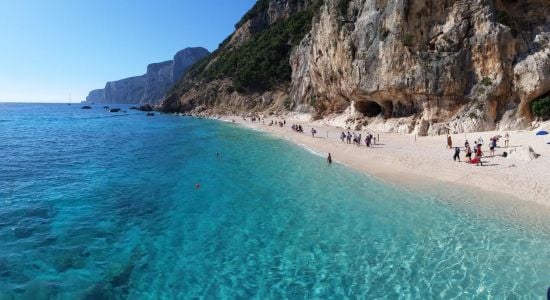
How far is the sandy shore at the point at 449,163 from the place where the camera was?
727 inches

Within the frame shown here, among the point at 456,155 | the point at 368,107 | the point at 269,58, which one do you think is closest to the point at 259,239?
the point at 456,155

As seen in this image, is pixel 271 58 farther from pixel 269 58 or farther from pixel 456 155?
pixel 456 155

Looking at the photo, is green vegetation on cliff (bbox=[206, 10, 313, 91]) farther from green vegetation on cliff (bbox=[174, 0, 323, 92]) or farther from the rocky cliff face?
the rocky cliff face

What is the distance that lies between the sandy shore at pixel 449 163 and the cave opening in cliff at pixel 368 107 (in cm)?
1307

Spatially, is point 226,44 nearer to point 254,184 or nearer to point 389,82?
point 389,82

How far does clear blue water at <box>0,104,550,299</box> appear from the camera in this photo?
399 inches

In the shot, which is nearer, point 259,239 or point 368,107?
point 259,239

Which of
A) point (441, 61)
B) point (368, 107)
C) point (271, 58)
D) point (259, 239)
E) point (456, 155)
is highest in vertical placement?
point (271, 58)

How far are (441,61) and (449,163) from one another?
650 inches

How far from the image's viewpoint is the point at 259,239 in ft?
44.0

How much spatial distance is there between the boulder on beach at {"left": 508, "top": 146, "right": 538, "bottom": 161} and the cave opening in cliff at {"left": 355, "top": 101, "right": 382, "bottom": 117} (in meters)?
26.5

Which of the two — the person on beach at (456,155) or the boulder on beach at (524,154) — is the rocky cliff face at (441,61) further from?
the person on beach at (456,155)

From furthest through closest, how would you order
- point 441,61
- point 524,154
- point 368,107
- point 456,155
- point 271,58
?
point 271,58 → point 368,107 → point 441,61 → point 456,155 → point 524,154

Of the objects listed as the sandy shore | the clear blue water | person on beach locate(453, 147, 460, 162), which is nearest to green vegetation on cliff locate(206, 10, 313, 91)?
the sandy shore
